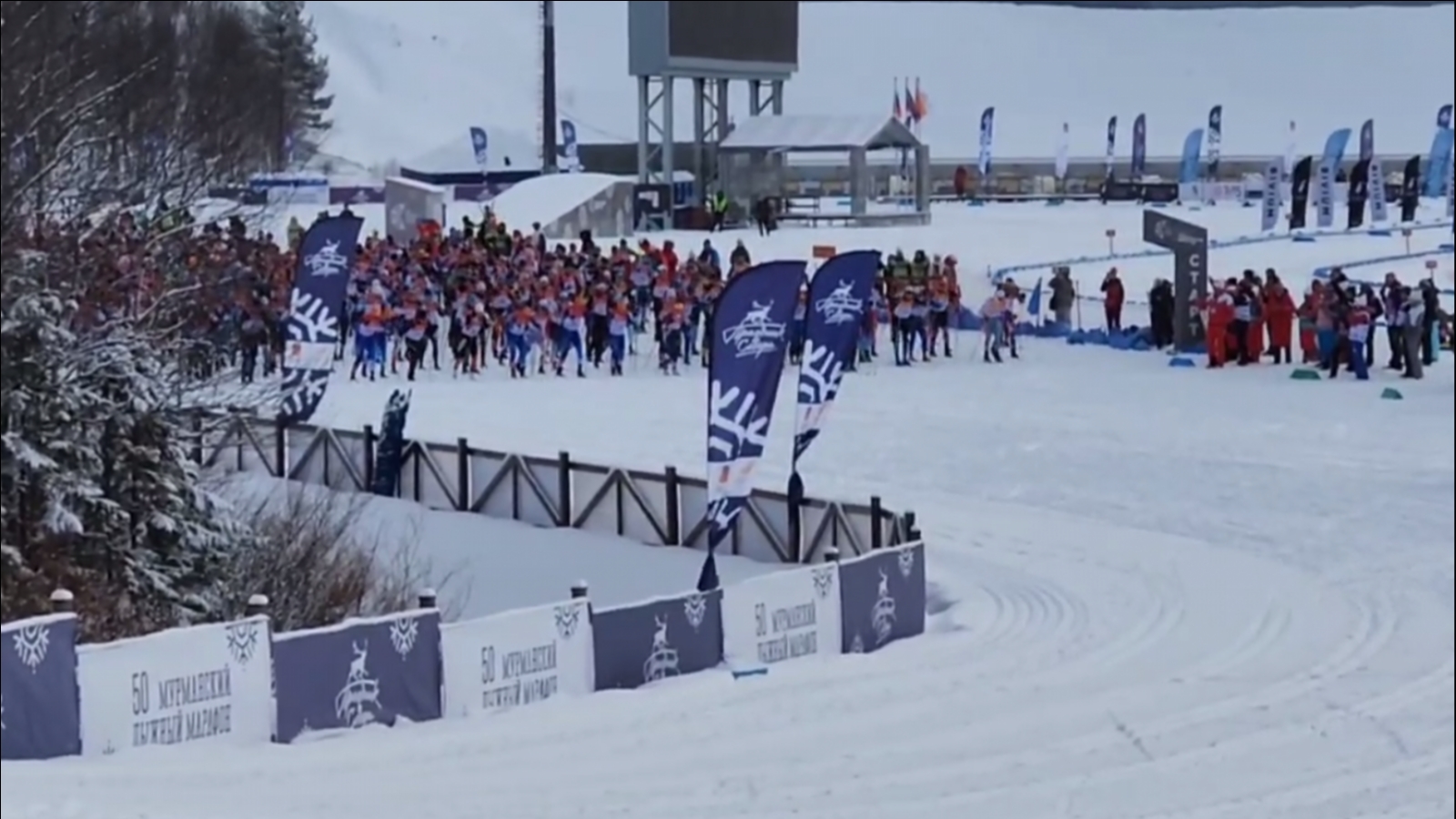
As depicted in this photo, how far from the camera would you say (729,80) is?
182 ft

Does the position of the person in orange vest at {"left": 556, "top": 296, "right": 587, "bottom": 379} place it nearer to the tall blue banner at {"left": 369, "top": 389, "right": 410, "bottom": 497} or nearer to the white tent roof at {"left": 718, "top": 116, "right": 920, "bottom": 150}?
the tall blue banner at {"left": 369, "top": 389, "right": 410, "bottom": 497}

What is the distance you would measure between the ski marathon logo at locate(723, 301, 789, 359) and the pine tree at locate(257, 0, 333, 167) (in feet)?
178

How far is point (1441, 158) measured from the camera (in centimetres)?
5547

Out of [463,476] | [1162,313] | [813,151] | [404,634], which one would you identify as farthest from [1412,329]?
[813,151]

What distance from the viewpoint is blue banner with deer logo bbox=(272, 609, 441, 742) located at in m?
11.9

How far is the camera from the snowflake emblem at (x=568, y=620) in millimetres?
13148

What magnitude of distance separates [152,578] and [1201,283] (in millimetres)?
21057

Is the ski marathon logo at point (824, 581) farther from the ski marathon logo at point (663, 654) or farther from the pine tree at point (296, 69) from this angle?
the pine tree at point (296, 69)

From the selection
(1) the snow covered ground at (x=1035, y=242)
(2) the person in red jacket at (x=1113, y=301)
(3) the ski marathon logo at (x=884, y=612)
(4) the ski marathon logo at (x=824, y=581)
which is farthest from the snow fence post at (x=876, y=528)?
(1) the snow covered ground at (x=1035, y=242)

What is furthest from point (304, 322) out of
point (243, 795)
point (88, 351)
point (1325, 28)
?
point (1325, 28)

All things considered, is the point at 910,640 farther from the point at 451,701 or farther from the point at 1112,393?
the point at 1112,393

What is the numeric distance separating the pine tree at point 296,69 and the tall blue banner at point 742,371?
178ft

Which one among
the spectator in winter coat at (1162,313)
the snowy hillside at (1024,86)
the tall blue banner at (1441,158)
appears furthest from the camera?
the snowy hillside at (1024,86)

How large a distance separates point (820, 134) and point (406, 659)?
3936 cm
